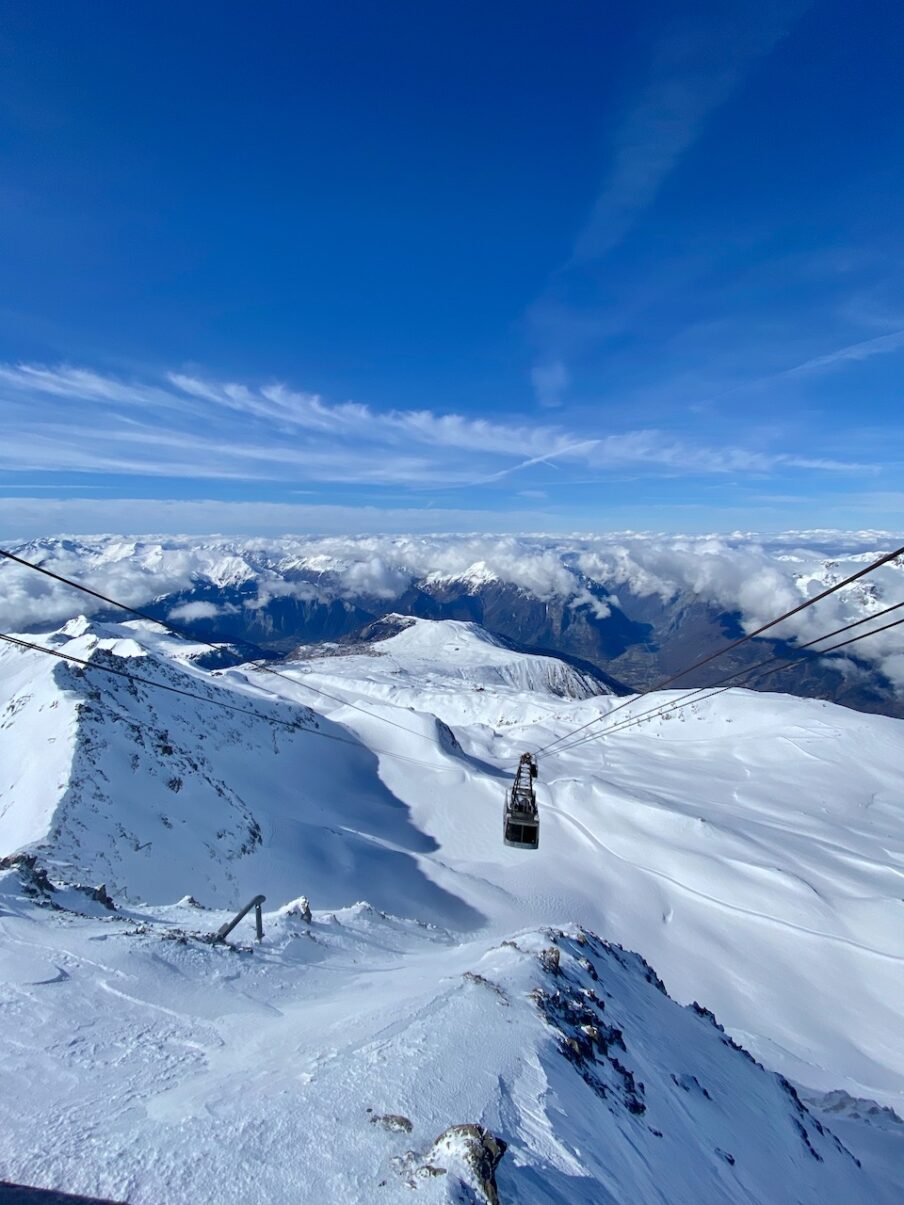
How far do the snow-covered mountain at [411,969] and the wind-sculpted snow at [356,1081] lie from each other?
0.05m

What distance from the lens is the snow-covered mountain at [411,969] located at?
6513 millimetres

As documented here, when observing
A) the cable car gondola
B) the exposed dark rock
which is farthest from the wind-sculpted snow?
the cable car gondola

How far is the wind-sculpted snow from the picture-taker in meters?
5.73

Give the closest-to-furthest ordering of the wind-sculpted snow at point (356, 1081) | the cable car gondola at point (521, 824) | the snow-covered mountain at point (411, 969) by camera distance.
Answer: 1. the wind-sculpted snow at point (356, 1081)
2. the snow-covered mountain at point (411, 969)
3. the cable car gondola at point (521, 824)

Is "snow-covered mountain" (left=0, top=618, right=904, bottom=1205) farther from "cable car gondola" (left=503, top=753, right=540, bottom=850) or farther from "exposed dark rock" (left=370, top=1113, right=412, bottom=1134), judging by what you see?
"cable car gondola" (left=503, top=753, right=540, bottom=850)

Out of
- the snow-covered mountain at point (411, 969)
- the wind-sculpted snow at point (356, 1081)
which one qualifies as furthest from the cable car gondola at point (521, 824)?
the wind-sculpted snow at point (356, 1081)

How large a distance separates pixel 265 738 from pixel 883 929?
168ft

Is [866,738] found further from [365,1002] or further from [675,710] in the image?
[365,1002]

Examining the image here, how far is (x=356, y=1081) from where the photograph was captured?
24.6 ft

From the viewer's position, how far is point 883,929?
38.8m

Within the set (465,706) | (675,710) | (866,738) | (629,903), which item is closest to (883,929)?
(629,903)

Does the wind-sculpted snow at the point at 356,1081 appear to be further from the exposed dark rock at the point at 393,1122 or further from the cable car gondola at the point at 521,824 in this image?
the cable car gondola at the point at 521,824

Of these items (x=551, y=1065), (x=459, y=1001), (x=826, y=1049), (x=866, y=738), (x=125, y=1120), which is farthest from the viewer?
(x=866, y=738)

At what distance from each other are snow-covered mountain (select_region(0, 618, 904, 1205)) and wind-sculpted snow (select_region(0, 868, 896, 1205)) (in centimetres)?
5
